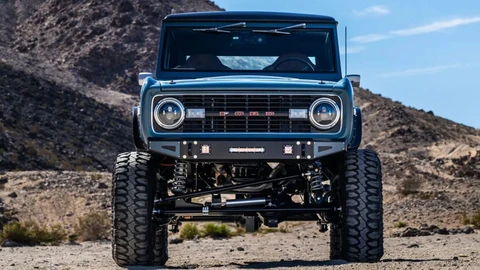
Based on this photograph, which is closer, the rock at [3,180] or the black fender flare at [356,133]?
the black fender flare at [356,133]

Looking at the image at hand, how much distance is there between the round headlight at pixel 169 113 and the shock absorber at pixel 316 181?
1.49 metres

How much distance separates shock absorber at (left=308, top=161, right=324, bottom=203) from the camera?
456 inches

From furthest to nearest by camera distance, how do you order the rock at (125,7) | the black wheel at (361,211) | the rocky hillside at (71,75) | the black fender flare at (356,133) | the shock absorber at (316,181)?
the rock at (125,7), the rocky hillside at (71,75), the black fender flare at (356,133), the shock absorber at (316,181), the black wheel at (361,211)

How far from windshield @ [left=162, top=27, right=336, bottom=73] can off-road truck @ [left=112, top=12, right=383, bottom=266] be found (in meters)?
0.09

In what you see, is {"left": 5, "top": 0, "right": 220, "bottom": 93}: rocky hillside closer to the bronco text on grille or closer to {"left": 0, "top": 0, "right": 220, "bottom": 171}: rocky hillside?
{"left": 0, "top": 0, "right": 220, "bottom": 171}: rocky hillside

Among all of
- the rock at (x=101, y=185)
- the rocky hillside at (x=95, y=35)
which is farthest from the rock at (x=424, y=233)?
the rocky hillside at (x=95, y=35)

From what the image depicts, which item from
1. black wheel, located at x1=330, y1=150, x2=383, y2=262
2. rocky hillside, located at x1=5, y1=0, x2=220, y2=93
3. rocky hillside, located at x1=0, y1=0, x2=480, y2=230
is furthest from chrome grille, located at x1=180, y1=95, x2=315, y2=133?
rocky hillside, located at x1=5, y1=0, x2=220, y2=93

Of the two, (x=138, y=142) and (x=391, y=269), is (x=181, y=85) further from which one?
(x=391, y=269)

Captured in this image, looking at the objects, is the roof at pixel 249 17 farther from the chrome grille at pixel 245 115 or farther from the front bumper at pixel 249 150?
the front bumper at pixel 249 150

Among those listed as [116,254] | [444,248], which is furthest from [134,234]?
[444,248]

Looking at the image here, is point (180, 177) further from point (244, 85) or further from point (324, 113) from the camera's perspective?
point (324, 113)

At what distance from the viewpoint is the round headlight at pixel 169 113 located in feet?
37.1

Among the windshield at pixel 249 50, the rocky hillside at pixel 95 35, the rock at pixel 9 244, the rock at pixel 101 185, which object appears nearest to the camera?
the windshield at pixel 249 50

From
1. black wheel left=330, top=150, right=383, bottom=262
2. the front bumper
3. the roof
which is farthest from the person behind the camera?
the roof
